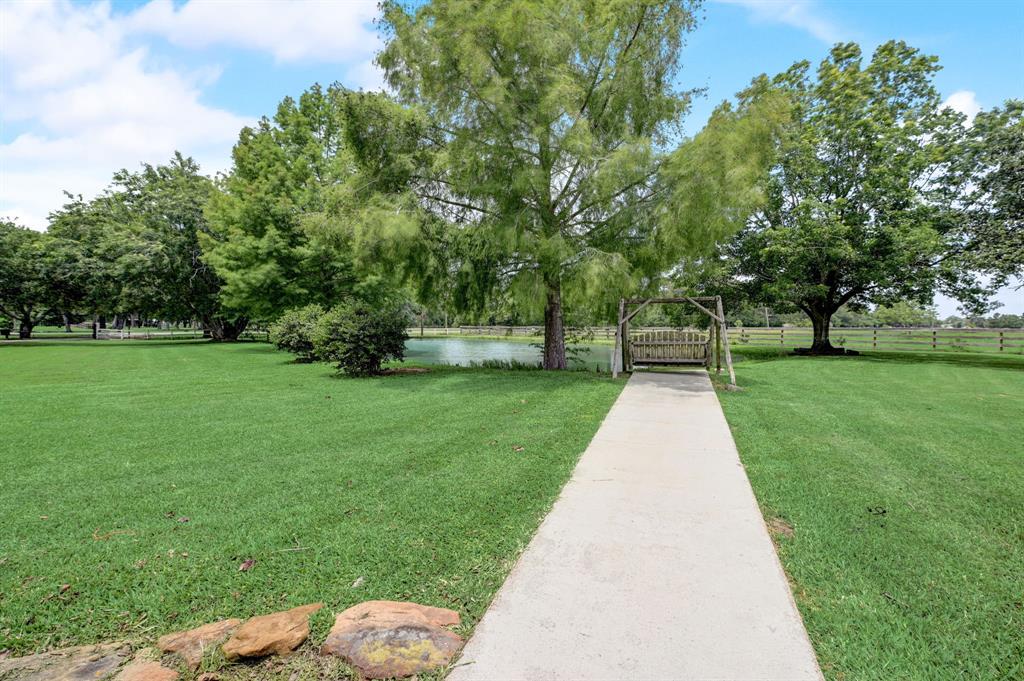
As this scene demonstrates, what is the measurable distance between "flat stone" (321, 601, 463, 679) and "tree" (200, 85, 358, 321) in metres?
21.1

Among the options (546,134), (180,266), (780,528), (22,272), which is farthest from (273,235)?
(780,528)

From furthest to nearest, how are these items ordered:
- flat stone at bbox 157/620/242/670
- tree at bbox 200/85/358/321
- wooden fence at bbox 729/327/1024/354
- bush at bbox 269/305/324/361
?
tree at bbox 200/85/358/321
wooden fence at bbox 729/327/1024/354
bush at bbox 269/305/324/361
flat stone at bbox 157/620/242/670

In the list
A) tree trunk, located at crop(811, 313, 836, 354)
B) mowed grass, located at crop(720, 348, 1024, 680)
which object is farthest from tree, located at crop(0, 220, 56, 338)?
tree trunk, located at crop(811, 313, 836, 354)

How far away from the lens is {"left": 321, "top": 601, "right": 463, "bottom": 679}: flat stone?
76.4 inches

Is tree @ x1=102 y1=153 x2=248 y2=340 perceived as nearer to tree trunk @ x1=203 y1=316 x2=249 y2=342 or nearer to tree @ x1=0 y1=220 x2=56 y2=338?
tree trunk @ x1=203 y1=316 x2=249 y2=342

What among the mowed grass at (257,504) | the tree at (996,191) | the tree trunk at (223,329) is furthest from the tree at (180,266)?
the tree at (996,191)

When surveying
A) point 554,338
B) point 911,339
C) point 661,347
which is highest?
point 554,338

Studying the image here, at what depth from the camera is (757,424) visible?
645 cm

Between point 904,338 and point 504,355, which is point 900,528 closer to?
point 504,355

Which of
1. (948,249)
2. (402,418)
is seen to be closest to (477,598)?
(402,418)

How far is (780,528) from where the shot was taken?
3.25 metres

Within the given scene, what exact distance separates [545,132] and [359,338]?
6.23 meters

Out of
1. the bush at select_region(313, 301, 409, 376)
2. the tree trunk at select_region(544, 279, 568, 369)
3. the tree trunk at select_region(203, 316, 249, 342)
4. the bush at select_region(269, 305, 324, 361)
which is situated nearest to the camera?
the bush at select_region(313, 301, 409, 376)

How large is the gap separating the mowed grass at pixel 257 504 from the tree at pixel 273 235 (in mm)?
16303
